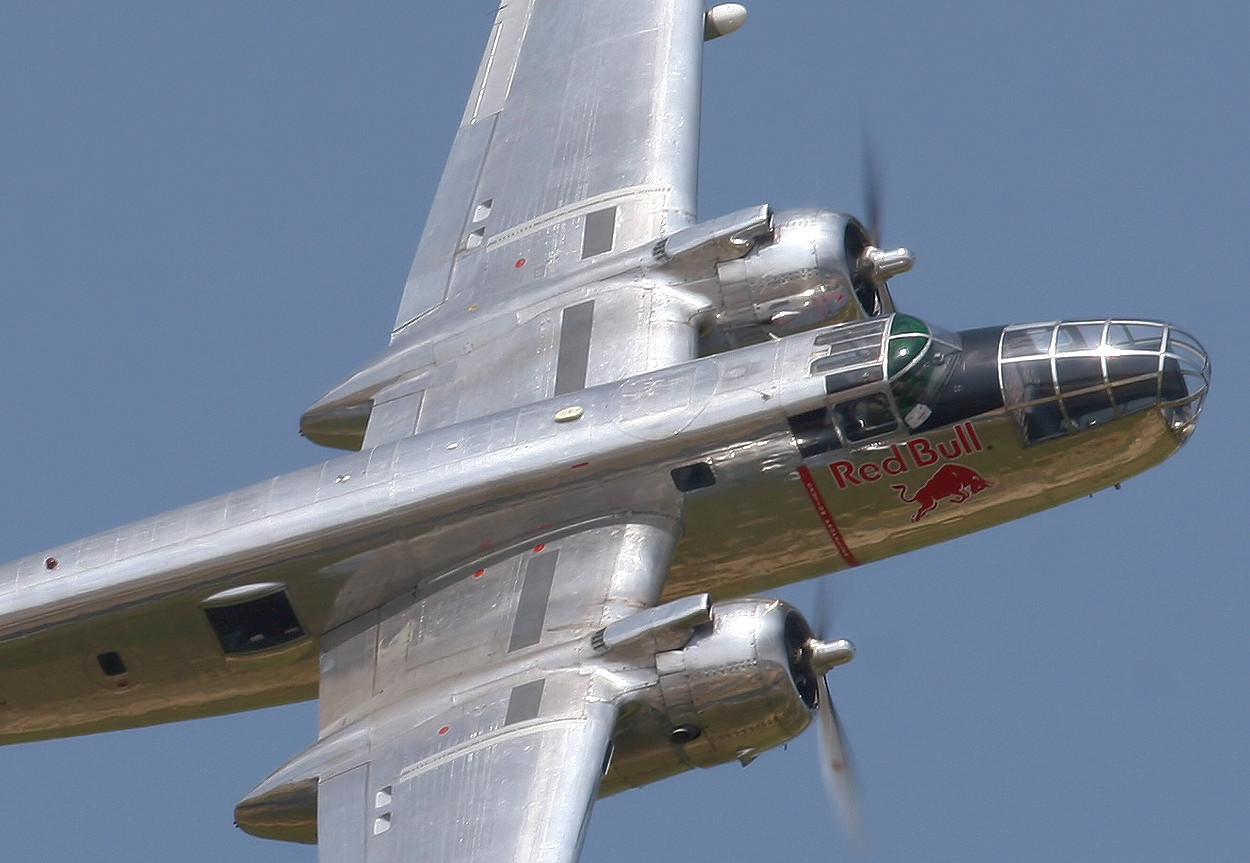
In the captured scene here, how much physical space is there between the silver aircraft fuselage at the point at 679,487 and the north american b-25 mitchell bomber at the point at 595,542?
0.11 feet

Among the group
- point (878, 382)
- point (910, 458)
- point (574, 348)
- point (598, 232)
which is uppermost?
A: point (598, 232)

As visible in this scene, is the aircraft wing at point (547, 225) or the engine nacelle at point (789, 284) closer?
the engine nacelle at point (789, 284)

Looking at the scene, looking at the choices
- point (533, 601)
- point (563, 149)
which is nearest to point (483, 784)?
point (533, 601)

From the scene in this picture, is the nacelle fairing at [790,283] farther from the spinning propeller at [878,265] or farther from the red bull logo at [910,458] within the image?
the red bull logo at [910,458]

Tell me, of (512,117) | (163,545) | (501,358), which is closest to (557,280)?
(501,358)

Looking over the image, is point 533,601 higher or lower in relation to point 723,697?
higher

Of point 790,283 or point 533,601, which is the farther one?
point 790,283

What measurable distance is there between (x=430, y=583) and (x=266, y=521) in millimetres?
1876

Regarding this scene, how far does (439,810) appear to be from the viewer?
1033 inches

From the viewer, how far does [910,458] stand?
27969 mm

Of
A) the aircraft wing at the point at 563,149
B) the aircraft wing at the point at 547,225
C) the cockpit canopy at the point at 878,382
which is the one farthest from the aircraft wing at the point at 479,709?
the aircraft wing at the point at 563,149

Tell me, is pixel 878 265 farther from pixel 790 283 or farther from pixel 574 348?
pixel 574 348

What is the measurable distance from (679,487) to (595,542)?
1.06 m

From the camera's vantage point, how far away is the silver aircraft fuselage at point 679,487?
91.0 feet
